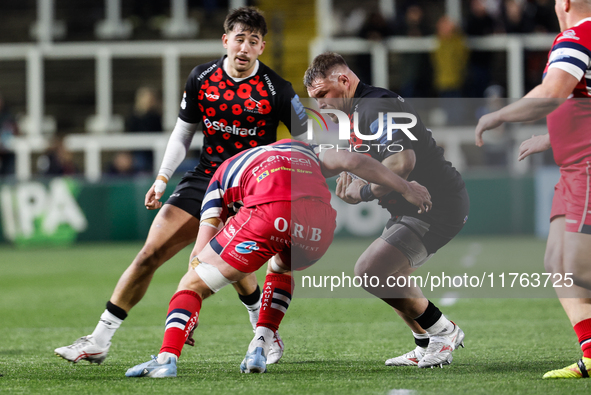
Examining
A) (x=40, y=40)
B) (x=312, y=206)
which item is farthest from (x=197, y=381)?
(x=40, y=40)

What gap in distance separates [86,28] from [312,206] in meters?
16.0

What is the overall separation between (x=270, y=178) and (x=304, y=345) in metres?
1.81

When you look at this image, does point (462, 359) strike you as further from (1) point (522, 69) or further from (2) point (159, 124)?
(1) point (522, 69)

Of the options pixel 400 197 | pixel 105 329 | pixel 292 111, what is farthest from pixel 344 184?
pixel 105 329

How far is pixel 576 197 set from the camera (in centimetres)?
418

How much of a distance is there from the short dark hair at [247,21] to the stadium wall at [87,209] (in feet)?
29.4

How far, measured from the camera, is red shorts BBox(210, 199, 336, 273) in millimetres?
4230

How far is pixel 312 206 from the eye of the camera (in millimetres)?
4398

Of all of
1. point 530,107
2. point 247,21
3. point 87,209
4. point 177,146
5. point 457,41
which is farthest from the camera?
point 457,41

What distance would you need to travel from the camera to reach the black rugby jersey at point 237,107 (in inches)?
209

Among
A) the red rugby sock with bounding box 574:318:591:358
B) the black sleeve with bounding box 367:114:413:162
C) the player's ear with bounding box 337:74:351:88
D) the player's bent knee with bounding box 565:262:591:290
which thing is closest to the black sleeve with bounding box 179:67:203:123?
the player's ear with bounding box 337:74:351:88

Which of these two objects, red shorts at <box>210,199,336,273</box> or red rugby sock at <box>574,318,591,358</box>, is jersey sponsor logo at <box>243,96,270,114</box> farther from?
red rugby sock at <box>574,318,591,358</box>

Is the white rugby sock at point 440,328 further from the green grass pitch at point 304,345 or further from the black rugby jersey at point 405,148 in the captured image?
the black rugby jersey at point 405,148

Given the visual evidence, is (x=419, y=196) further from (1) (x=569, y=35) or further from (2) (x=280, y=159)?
(1) (x=569, y=35)
